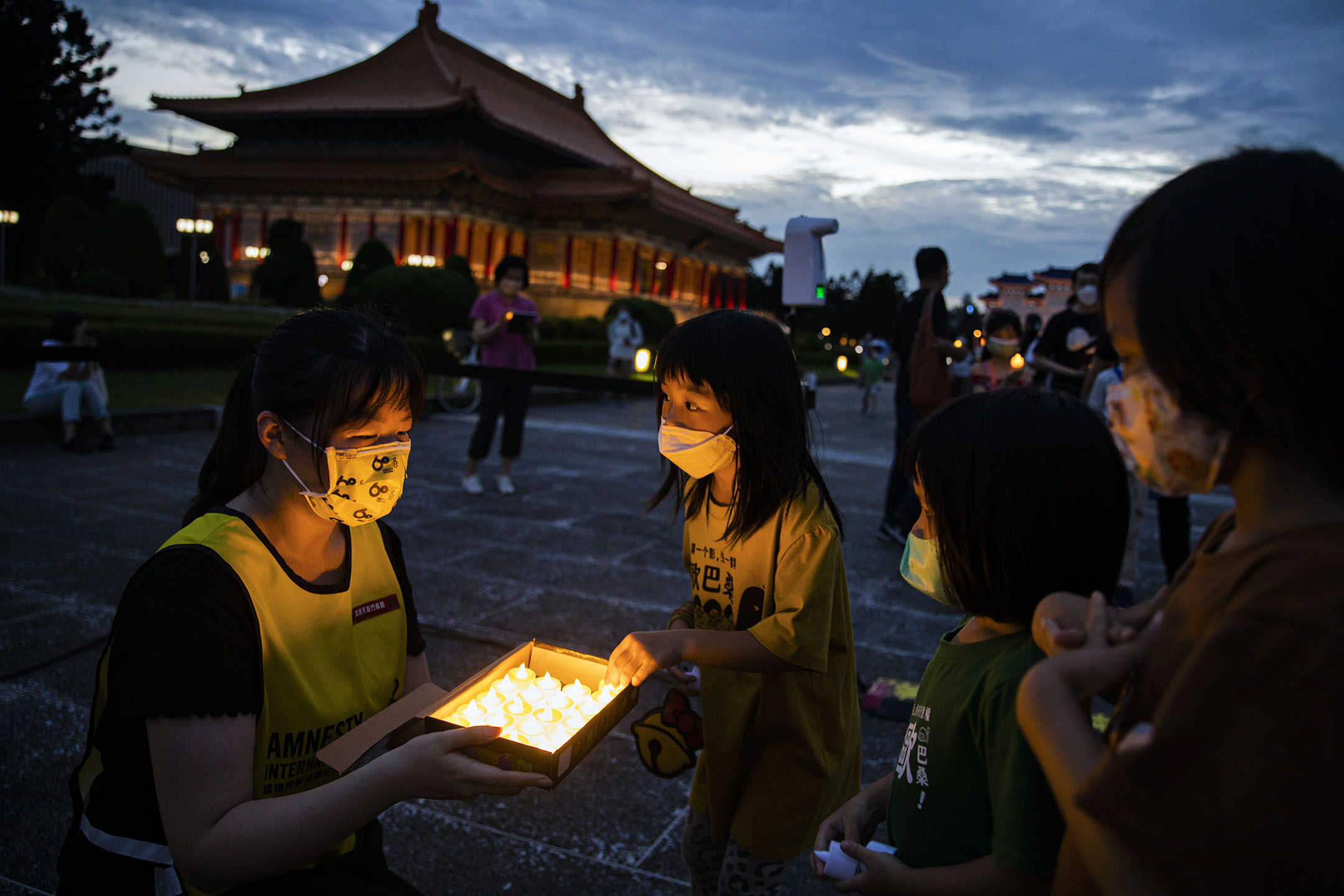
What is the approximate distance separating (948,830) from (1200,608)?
1.78 ft

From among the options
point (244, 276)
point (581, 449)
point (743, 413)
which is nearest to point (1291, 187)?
point (743, 413)

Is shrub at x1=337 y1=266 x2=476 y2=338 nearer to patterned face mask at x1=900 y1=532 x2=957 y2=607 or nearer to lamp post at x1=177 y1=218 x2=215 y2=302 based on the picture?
lamp post at x1=177 y1=218 x2=215 y2=302

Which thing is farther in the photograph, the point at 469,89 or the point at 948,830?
the point at 469,89

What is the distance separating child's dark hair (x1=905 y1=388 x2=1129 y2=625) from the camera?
1079mm

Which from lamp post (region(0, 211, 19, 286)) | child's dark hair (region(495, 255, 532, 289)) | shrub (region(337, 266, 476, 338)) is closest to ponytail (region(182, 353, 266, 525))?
child's dark hair (region(495, 255, 532, 289))

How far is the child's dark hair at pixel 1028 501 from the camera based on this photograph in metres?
1.08

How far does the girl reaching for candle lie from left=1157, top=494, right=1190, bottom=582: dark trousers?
3134 mm

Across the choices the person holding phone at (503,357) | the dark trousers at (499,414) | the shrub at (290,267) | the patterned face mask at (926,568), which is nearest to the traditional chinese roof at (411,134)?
the shrub at (290,267)

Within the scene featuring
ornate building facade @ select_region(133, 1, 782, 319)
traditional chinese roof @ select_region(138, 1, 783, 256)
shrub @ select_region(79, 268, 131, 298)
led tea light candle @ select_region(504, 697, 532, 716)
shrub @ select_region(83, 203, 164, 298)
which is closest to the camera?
led tea light candle @ select_region(504, 697, 532, 716)

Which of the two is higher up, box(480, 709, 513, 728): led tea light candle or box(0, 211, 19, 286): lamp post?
box(0, 211, 19, 286): lamp post

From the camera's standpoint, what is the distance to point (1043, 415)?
1.11 m

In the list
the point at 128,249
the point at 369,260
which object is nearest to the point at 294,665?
the point at 369,260

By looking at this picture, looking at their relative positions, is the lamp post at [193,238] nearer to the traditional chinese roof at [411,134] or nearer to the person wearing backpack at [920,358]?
the traditional chinese roof at [411,134]

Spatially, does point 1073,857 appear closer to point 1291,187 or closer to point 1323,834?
point 1323,834
